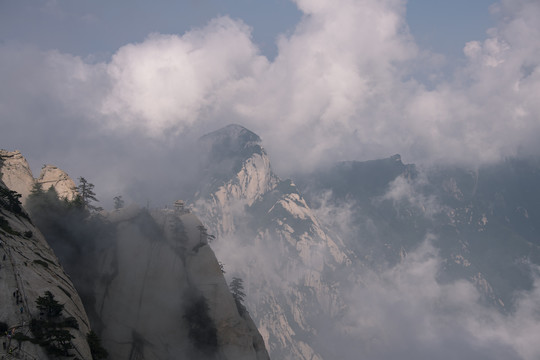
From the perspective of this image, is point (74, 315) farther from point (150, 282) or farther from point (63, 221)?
point (63, 221)

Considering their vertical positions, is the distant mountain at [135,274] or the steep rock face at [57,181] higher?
the steep rock face at [57,181]

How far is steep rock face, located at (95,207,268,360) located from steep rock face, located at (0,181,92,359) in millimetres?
22121

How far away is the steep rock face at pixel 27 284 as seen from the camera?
48856 millimetres

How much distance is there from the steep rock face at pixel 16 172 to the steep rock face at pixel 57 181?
13.0 feet

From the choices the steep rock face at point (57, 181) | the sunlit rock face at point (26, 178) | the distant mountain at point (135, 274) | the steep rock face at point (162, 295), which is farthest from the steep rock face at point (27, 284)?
the steep rock face at point (57, 181)

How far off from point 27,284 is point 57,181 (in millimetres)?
74628

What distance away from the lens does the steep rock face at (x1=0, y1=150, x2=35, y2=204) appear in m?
109

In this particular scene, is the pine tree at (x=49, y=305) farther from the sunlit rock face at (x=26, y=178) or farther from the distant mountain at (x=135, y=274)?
the sunlit rock face at (x=26, y=178)

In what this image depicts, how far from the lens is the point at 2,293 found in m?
50.9

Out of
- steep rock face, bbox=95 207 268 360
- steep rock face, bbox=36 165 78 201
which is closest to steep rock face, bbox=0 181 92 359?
steep rock face, bbox=95 207 268 360

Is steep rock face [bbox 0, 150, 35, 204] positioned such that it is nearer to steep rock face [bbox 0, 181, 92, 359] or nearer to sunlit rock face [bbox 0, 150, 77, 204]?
sunlit rock face [bbox 0, 150, 77, 204]

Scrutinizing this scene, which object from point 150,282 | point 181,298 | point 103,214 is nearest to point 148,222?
point 103,214

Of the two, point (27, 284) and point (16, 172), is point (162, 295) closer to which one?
point (27, 284)

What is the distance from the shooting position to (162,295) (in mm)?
92938
